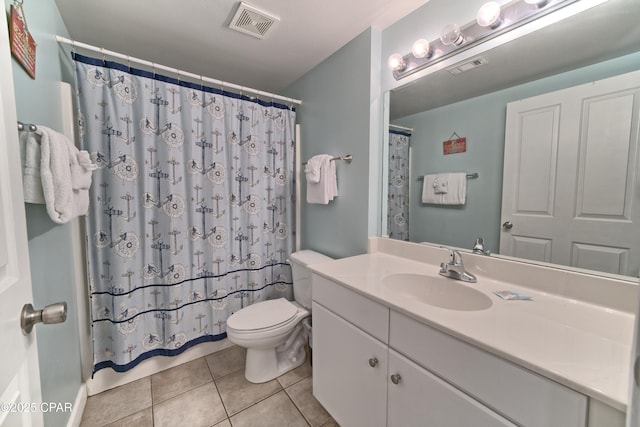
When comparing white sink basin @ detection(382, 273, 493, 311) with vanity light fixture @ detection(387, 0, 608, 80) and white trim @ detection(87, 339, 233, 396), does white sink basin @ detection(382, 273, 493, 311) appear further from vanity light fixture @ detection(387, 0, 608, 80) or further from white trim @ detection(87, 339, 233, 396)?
white trim @ detection(87, 339, 233, 396)

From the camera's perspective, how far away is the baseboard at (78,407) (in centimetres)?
118

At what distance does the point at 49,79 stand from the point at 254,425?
1948mm

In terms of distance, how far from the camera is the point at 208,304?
1.76 metres

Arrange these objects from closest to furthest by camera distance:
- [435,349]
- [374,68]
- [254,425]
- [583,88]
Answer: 1. [435,349]
2. [583,88]
3. [254,425]
4. [374,68]

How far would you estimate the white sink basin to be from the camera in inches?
38.8

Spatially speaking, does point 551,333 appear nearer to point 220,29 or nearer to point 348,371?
point 348,371

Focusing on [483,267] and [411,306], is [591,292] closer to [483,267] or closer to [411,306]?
[483,267]

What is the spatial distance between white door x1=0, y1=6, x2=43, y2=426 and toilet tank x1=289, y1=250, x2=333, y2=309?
129 cm

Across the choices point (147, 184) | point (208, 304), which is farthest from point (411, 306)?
point (147, 184)

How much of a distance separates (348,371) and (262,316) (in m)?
0.68

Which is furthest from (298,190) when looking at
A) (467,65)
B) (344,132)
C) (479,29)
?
(479,29)

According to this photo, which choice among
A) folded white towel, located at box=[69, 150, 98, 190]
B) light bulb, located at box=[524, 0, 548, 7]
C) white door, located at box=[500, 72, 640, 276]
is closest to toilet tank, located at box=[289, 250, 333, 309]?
white door, located at box=[500, 72, 640, 276]

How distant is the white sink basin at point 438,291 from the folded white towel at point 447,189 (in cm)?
44

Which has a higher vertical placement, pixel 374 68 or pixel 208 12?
pixel 208 12
